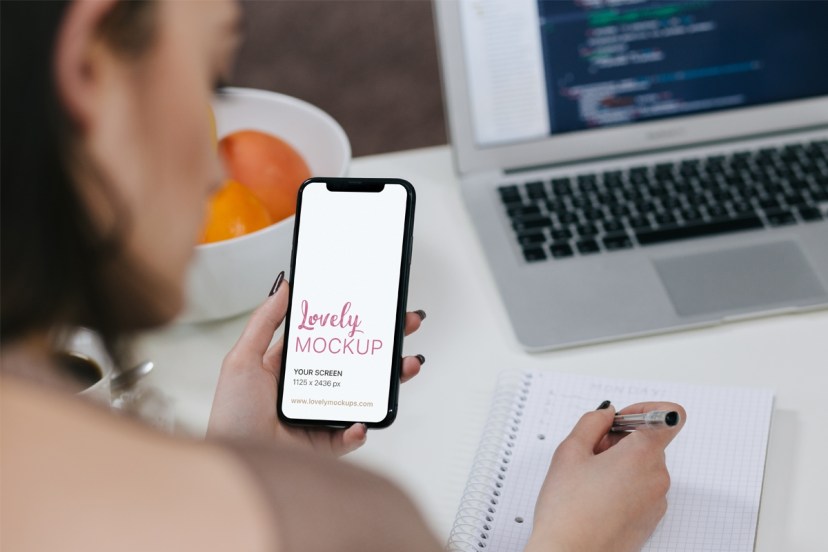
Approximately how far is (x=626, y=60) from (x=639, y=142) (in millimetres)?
87

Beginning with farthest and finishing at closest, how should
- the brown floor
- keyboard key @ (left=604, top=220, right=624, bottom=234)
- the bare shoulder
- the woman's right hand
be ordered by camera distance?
1. the brown floor
2. keyboard key @ (left=604, top=220, right=624, bottom=234)
3. the woman's right hand
4. the bare shoulder

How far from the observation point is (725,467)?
2.33 feet

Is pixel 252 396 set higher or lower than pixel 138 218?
lower

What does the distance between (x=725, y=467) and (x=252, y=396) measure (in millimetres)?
349

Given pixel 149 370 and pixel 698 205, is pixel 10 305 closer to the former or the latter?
pixel 149 370

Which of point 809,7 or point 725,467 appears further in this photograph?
point 809,7

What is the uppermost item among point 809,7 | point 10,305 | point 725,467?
point 10,305

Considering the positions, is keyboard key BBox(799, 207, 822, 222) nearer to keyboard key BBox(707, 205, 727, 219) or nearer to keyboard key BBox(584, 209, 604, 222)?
keyboard key BBox(707, 205, 727, 219)

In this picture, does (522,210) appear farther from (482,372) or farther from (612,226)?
(482,372)

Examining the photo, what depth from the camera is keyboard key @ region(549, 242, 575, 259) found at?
92 centimetres

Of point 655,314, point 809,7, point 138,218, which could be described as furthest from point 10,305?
point 809,7

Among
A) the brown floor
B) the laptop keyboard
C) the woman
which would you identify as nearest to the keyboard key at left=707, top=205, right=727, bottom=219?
the laptop keyboard

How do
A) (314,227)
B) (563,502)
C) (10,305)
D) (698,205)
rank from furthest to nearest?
(698,205)
(314,227)
(563,502)
(10,305)

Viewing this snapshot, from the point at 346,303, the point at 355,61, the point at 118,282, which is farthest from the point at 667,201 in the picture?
the point at 355,61
